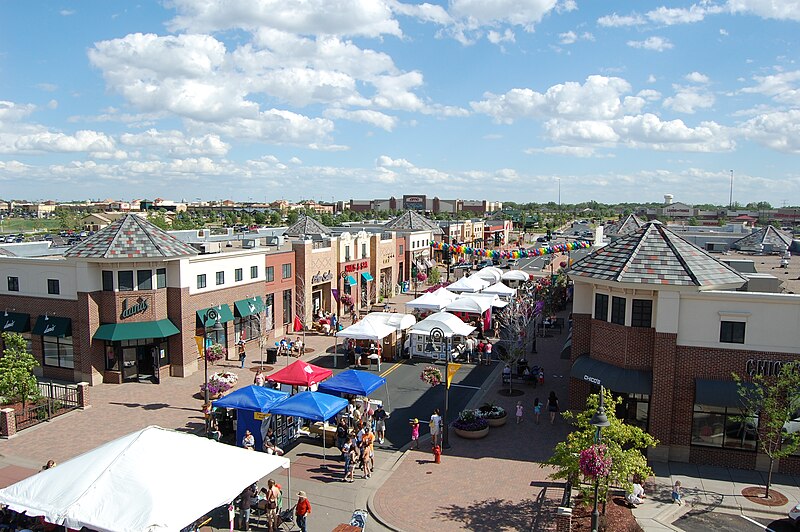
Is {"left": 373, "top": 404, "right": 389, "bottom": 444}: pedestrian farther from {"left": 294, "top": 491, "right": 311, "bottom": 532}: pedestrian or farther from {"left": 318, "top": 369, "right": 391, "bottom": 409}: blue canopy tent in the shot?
{"left": 294, "top": 491, "right": 311, "bottom": 532}: pedestrian

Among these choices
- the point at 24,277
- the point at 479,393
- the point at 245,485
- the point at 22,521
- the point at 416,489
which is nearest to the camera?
the point at 245,485

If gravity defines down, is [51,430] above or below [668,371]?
below

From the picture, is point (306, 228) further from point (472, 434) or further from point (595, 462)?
point (595, 462)

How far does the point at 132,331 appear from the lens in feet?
100

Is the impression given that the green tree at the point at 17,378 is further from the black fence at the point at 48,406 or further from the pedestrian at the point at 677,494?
the pedestrian at the point at 677,494

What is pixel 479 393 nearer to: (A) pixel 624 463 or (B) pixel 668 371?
(B) pixel 668 371

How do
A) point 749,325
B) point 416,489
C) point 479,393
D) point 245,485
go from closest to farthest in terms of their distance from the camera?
point 245,485
point 416,489
point 749,325
point 479,393

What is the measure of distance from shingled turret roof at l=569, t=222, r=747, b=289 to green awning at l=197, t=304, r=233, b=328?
67.0 ft

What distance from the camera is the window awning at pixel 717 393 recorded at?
20500mm

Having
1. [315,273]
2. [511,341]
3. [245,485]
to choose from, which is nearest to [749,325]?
[511,341]

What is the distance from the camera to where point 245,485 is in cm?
1488

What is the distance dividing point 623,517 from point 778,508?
17.3 feet

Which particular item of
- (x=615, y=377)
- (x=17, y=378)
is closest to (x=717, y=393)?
(x=615, y=377)

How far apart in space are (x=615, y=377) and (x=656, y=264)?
4458 mm
